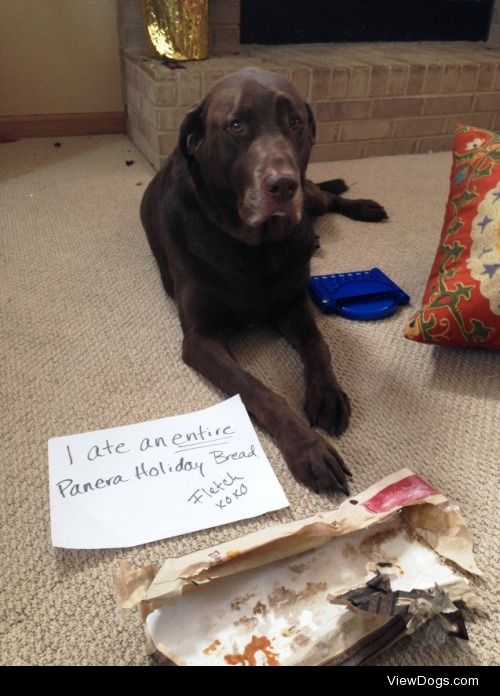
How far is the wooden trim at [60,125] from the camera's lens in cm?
235

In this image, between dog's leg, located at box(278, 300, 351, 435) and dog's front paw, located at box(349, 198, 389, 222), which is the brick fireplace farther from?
dog's leg, located at box(278, 300, 351, 435)

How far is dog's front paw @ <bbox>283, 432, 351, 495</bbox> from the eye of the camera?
2.72 feet

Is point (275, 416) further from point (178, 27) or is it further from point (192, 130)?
point (178, 27)

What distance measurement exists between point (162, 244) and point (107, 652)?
2.89 ft

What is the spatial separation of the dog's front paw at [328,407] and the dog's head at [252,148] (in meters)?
0.31

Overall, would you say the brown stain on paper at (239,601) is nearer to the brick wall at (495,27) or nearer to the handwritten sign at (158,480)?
the handwritten sign at (158,480)

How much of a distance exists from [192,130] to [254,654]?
2.94ft

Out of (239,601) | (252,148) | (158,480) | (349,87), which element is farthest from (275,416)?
(349,87)

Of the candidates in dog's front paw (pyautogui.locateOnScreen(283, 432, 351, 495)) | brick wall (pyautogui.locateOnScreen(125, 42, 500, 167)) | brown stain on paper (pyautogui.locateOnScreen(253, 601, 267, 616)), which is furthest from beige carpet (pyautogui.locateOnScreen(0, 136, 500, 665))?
brick wall (pyautogui.locateOnScreen(125, 42, 500, 167))

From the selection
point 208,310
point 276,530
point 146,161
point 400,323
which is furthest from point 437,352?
point 146,161

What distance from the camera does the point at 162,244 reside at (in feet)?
4.24

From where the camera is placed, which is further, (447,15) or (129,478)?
(447,15)

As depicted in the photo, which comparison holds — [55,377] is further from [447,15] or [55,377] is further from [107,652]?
[447,15]

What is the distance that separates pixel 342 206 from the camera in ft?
5.78
